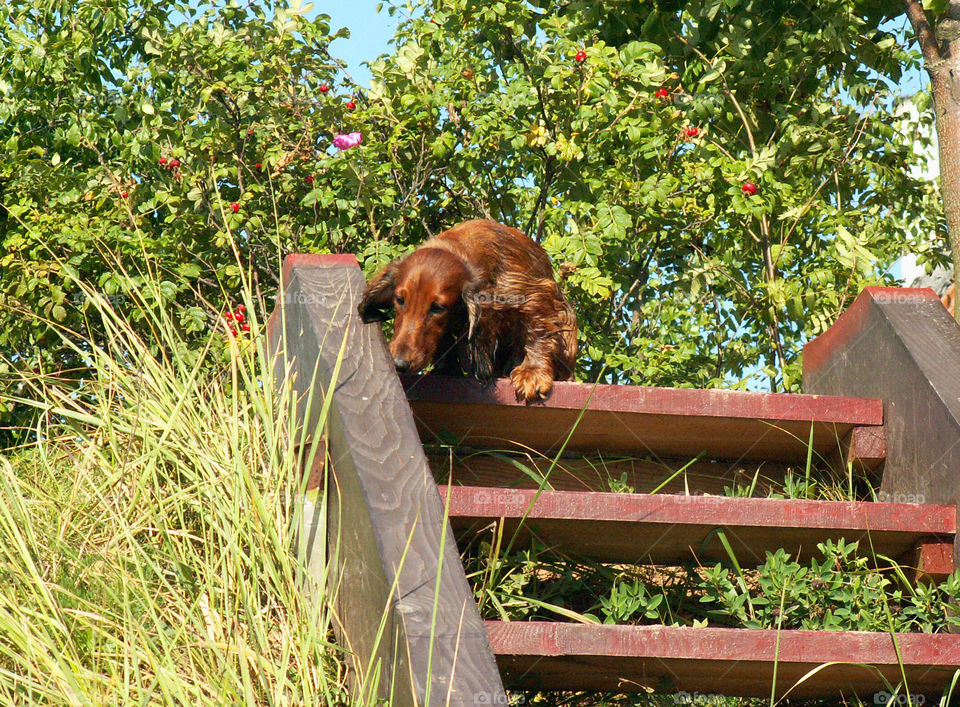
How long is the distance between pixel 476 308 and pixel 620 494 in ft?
4.17

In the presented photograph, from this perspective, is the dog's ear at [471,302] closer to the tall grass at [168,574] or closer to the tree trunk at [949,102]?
the tall grass at [168,574]

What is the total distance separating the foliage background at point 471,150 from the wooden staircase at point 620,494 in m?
1.79

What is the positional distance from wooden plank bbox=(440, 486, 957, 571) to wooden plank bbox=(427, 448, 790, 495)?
0.29 meters

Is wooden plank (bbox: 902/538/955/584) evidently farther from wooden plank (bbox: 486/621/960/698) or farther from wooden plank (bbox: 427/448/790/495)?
wooden plank (bbox: 427/448/790/495)

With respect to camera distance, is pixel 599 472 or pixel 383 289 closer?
pixel 599 472

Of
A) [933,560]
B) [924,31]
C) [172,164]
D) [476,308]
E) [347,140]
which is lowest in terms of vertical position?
[933,560]

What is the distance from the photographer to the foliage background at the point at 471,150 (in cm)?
512

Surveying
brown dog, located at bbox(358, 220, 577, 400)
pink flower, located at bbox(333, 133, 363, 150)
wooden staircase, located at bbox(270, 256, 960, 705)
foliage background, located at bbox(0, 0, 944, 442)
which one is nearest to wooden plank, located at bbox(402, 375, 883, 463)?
wooden staircase, located at bbox(270, 256, 960, 705)

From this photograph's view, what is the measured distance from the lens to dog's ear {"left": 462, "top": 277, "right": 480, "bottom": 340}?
12.2 ft

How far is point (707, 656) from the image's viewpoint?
7.79 ft

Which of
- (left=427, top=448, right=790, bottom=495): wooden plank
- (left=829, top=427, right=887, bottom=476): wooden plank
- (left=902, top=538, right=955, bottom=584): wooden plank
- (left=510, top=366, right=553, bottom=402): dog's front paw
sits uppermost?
(left=510, top=366, right=553, bottom=402): dog's front paw

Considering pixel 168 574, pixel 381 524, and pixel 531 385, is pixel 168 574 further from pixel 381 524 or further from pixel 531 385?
pixel 531 385

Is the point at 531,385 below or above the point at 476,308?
below

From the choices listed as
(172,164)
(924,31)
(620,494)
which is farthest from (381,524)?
(172,164)
